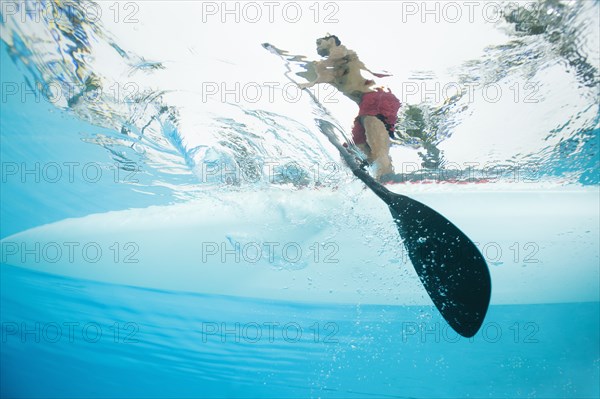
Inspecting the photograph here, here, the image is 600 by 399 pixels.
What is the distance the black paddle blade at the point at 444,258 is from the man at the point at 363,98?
0.82ft

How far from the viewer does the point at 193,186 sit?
8.36ft

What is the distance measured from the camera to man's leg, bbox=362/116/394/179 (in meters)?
2.24

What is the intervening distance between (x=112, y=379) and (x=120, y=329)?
37 centimetres

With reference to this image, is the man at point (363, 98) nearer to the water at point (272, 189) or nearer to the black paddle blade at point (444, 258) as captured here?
the water at point (272, 189)

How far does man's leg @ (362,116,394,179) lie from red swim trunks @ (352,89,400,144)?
0.08 feet

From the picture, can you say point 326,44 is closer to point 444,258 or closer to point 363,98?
point 363,98

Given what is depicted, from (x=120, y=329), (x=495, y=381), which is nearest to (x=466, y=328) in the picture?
(x=495, y=381)

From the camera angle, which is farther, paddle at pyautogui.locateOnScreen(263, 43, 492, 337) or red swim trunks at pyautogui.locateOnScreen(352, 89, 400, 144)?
paddle at pyautogui.locateOnScreen(263, 43, 492, 337)

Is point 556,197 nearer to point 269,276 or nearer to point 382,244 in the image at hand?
point 382,244

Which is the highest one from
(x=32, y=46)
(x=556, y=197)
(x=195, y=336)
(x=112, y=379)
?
(x=32, y=46)

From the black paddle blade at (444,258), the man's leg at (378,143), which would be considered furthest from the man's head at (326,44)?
the black paddle blade at (444,258)

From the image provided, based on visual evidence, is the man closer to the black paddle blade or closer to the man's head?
the man's head

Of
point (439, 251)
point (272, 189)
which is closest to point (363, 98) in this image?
point (272, 189)

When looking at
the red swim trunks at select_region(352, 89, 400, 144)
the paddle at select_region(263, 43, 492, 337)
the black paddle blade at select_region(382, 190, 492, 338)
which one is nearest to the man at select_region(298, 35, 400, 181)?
the red swim trunks at select_region(352, 89, 400, 144)
